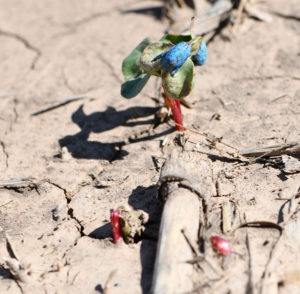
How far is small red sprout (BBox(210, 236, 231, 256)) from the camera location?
195 centimetres

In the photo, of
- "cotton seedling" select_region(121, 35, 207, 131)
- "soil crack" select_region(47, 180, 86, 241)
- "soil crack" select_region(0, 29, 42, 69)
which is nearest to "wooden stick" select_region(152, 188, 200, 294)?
"soil crack" select_region(47, 180, 86, 241)

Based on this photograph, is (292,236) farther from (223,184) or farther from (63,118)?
(63,118)

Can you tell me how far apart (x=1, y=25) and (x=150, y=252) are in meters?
A: 3.14

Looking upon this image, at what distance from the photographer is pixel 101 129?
2996 millimetres

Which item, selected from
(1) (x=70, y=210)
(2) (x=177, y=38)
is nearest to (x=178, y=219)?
(1) (x=70, y=210)

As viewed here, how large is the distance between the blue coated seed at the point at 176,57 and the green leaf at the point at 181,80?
62 millimetres

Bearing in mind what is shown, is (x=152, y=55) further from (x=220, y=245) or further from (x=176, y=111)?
(x=220, y=245)

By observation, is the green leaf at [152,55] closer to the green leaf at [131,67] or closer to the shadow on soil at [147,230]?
the green leaf at [131,67]

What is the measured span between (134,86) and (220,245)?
1122mm

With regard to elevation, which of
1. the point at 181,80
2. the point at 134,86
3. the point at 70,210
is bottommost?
the point at 70,210

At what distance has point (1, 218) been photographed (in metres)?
2.45

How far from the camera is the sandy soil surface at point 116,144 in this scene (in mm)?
2014

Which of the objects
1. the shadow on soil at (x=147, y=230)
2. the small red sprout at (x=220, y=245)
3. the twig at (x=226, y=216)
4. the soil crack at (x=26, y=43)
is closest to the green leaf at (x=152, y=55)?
the shadow on soil at (x=147, y=230)

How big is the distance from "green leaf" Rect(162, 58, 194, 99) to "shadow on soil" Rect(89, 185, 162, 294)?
0.54m
